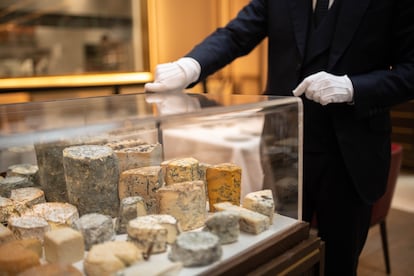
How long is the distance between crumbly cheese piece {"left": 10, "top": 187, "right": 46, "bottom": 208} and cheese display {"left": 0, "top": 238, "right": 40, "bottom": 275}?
0.64ft

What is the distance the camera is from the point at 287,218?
97cm

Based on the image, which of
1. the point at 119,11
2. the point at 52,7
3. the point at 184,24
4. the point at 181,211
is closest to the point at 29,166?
the point at 181,211

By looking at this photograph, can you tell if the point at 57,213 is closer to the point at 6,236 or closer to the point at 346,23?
the point at 6,236

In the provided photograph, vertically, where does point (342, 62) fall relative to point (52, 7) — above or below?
below

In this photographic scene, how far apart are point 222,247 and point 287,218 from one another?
231mm

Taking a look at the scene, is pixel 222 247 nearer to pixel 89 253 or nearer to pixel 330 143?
pixel 89 253

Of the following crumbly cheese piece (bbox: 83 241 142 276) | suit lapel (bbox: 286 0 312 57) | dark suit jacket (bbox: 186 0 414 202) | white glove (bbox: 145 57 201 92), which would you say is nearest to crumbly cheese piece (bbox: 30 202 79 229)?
crumbly cheese piece (bbox: 83 241 142 276)

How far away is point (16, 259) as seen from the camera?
0.70 metres

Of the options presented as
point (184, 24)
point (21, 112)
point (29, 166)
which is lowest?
point (29, 166)

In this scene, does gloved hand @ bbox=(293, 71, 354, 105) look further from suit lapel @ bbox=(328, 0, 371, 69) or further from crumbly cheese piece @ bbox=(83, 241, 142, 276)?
crumbly cheese piece @ bbox=(83, 241, 142, 276)

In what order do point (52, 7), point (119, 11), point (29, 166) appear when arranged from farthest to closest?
point (119, 11)
point (52, 7)
point (29, 166)

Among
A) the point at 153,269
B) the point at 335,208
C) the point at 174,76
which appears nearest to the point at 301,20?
the point at 174,76

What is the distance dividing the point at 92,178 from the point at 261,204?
35 cm

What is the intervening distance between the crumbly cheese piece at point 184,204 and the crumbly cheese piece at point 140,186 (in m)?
0.04
